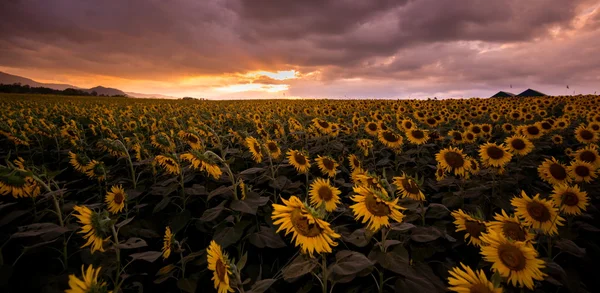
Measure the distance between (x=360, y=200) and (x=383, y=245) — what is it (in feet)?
1.28

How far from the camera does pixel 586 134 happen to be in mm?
6312

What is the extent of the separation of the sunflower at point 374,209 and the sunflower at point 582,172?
3595 mm

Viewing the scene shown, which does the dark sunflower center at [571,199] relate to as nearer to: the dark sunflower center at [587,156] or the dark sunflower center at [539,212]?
the dark sunflower center at [539,212]

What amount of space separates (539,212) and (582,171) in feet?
7.04

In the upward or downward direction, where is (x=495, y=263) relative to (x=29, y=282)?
upward

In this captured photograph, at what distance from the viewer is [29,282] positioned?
7.71 feet

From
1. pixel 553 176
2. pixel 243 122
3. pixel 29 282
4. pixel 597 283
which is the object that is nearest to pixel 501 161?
pixel 553 176

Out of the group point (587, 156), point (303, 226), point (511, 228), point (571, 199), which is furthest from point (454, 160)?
point (303, 226)

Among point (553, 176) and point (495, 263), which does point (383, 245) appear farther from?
point (553, 176)

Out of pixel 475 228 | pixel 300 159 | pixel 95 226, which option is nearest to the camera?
pixel 95 226

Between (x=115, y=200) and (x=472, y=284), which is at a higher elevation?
(x=472, y=284)

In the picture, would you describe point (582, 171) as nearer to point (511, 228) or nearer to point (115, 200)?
point (511, 228)

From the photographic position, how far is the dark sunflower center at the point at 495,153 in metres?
4.30

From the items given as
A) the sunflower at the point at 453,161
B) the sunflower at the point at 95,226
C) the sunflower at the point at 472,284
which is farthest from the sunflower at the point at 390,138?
the sunflower at the point at 95,226
